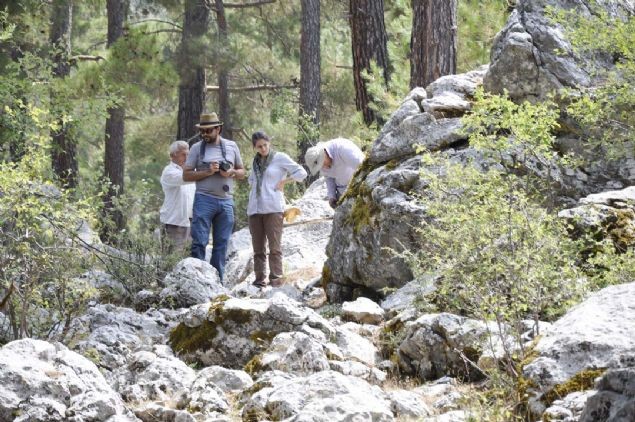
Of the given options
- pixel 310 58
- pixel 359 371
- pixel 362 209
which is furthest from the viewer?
pixel 310 58

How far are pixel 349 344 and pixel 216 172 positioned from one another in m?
3.86

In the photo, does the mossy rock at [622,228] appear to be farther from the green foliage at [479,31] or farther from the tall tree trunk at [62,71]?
the tall tree trunk at [62,71]

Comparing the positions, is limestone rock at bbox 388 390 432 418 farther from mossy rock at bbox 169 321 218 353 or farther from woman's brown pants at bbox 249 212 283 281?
woman's brown pants at bbox 249 212 283 281

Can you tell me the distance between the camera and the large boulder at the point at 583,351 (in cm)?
431

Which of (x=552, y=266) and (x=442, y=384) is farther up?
(x=552, y=266)

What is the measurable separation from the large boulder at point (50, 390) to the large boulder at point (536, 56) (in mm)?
4409

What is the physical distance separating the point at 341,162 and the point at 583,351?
19.2 feet

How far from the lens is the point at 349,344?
646cm

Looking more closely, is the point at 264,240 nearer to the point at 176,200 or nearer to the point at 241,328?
the point at 176,200

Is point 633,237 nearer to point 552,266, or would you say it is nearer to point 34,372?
point 552,266

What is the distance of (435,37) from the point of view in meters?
11.5

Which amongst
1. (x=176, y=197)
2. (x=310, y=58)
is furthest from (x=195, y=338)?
(x=310, y=58)

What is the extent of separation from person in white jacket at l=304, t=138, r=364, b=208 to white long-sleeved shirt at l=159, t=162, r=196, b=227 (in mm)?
1511

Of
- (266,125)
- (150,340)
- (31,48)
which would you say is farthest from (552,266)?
(266,125)
